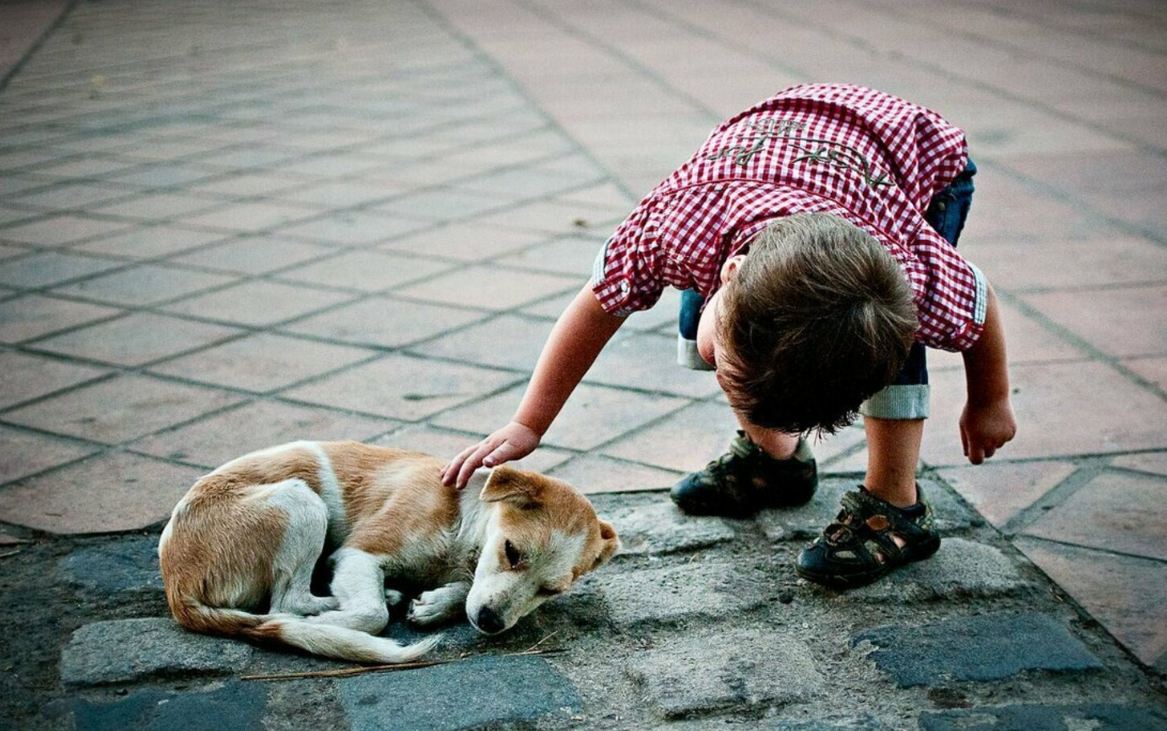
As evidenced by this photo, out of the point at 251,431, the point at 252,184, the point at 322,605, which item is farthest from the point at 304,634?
the point at 252,184

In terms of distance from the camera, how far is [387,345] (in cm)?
418

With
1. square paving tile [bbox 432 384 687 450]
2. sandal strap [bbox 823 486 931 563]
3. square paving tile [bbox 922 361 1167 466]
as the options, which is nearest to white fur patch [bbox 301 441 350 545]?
square paving tile [bbox 432 384 687 450]

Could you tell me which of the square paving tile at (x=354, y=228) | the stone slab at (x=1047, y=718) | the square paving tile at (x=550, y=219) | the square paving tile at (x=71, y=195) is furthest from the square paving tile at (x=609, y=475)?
the square paving tile at (x=71, y=195)

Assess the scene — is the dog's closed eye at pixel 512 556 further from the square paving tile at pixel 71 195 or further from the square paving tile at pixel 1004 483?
the square paving tile at pixel 71 195

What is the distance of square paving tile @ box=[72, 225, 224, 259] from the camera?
5199mm

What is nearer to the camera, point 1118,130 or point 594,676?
point 594,676

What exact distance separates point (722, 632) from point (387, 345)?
1.96 meters

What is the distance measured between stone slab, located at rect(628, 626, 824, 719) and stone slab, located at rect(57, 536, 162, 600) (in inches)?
42.7

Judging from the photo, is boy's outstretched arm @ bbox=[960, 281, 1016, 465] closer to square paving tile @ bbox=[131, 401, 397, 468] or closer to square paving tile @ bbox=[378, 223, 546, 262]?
square paving tile @ bbox=[131, 401, 397, 468]

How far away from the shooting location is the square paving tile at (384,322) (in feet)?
→ 14.0

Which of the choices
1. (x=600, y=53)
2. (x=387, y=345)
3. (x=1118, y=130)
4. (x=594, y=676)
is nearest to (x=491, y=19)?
(x=600, y=53)

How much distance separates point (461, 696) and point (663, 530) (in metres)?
0.82

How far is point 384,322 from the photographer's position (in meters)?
4.40

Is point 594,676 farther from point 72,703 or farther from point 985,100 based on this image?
point 985,100
